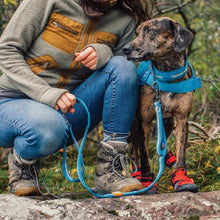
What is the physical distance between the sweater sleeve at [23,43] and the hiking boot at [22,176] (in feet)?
1.46

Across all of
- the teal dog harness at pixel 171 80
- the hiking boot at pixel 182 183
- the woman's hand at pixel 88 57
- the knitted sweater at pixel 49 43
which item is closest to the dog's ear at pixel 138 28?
the knitted sweater at pixel 49 43

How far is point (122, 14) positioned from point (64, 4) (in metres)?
0.49

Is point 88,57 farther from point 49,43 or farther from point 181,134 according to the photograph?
point 181,134

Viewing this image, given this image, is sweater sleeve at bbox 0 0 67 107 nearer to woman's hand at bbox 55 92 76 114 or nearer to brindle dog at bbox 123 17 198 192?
woman's hand at bbox 55 92 76 114

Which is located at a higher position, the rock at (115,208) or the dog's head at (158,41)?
the dog's head at (158,41)

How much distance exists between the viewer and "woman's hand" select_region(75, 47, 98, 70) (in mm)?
2344

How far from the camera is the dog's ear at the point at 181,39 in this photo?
8.34 ft

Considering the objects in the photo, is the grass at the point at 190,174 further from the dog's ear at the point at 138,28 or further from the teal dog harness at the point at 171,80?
the dog's ear at the point at 138,28

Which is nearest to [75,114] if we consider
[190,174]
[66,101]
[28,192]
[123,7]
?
[66,101]

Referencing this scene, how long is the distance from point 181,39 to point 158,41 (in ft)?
0.57

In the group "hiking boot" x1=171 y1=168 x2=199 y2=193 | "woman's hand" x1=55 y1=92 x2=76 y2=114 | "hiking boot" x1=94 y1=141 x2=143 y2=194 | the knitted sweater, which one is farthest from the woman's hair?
"hiking boot" x1=171 y1=168 x2=199 y2=193

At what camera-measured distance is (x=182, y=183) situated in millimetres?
2305

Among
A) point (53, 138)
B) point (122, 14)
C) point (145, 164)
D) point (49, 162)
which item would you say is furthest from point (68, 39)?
point (49, 162)

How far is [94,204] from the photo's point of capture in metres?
1.97
